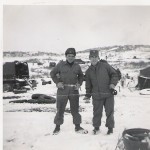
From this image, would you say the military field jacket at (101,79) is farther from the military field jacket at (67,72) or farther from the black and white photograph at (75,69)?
the military field jacket at (67,72)

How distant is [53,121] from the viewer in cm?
A: 332

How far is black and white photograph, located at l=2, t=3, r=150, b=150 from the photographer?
10.0 ft

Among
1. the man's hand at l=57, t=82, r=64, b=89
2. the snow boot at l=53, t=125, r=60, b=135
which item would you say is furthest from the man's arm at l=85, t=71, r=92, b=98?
the snow boot at l=53, t=125, r=60, b=135

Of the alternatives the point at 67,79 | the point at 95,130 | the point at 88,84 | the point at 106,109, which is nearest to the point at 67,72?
the point at 67,79

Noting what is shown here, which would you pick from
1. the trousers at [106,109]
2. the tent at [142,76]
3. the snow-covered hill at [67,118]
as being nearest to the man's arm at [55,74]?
the snow-covered hill at [67,118]

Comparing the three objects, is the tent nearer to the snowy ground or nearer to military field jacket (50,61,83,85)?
the snowy ground

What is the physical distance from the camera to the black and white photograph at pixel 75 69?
3.06 metres

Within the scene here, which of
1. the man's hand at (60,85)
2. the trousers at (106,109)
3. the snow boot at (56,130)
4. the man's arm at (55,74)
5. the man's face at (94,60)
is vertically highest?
the man's face at (94,60)

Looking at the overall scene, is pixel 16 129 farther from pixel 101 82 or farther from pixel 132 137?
pixel 132 137

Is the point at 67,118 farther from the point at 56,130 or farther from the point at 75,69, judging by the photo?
the point at 75,69

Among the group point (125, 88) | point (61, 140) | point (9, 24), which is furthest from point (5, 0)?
point (125, 88)

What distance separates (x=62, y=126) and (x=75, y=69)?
68 cm

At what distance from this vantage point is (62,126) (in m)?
3.26

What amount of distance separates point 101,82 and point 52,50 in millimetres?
750
